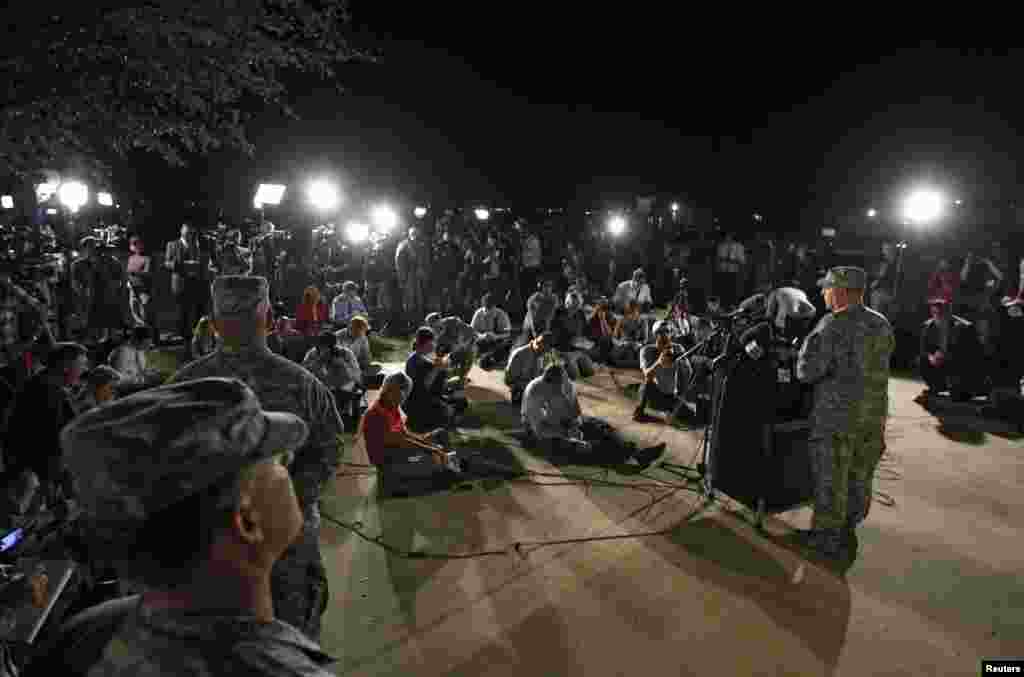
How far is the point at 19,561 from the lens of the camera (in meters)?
3.61

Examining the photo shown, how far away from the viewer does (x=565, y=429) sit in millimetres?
8281

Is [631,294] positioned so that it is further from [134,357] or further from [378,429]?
[134,357]

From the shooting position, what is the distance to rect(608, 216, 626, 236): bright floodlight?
23.3m

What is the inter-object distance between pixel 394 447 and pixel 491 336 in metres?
6.98

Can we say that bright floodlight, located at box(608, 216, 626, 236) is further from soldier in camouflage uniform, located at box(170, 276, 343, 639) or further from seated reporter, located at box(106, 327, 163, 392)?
soldier in camouflage uniform, located at box(170, 276, 343, 639)

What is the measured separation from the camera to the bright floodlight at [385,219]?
2061 cm

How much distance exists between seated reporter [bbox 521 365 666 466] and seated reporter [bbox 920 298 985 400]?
6.05 m

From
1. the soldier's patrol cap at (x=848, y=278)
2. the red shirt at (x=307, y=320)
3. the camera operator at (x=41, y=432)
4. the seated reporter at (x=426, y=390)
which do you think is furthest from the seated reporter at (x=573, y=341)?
Result: the camera operator at (x=41, y=432)

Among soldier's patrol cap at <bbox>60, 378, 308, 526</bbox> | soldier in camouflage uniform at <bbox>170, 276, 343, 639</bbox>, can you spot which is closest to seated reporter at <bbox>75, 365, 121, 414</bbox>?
soldier in camouflage uniform at <bbox>170, 276, 343, 639</bbox>

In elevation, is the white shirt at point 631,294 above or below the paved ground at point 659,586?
above

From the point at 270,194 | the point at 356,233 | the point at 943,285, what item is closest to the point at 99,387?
the point at 270,194

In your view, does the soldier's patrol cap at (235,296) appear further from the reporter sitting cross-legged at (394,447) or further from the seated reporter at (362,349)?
the seated reporter at (362,349)

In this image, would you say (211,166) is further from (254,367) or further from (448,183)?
(254,367)

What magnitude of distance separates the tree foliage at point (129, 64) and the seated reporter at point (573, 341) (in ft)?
20.2
